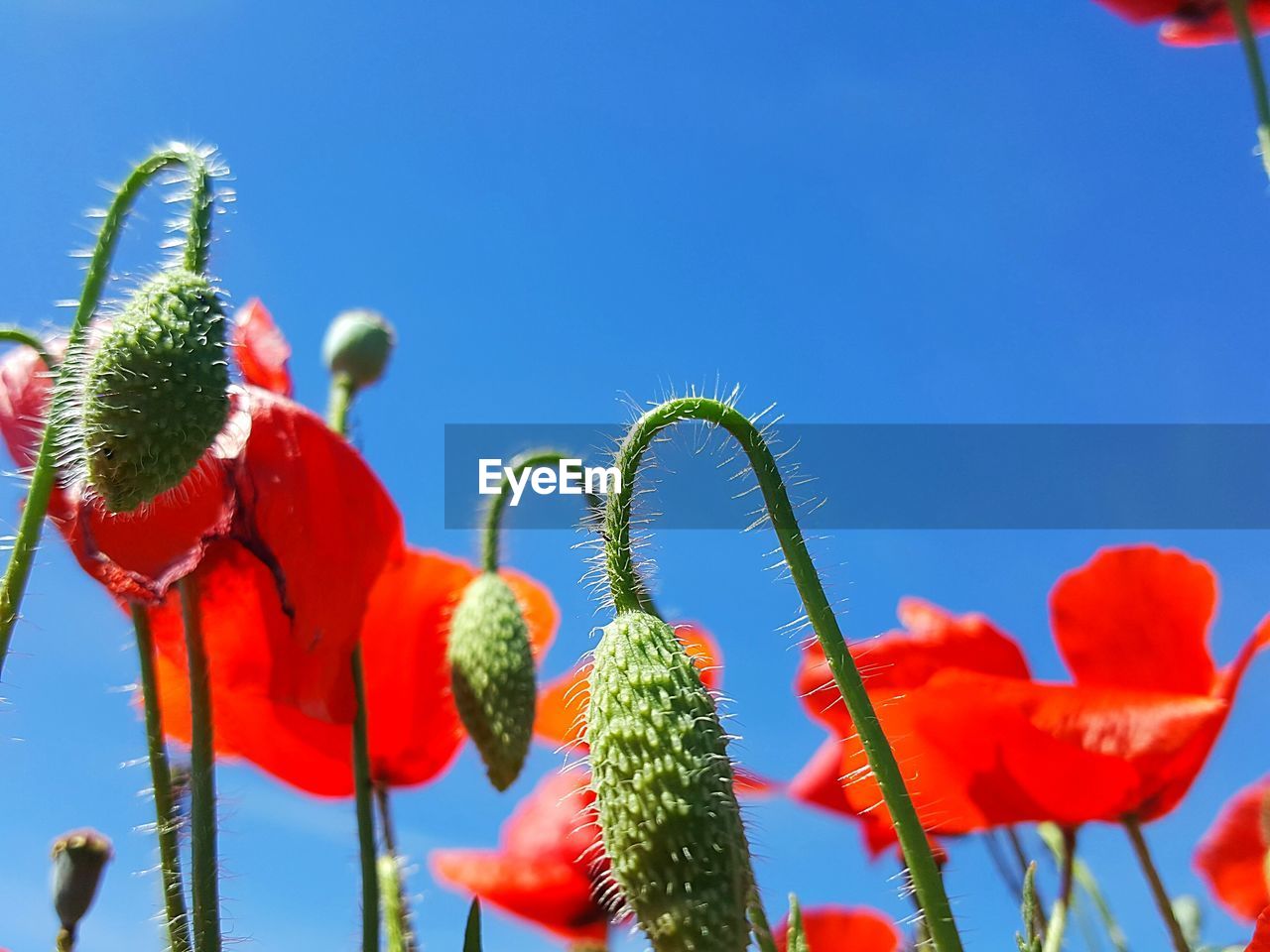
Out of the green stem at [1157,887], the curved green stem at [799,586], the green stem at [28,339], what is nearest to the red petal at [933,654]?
the green stem at [1157,887]

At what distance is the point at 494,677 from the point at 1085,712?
2.19 feet

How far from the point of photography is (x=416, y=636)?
1873mm

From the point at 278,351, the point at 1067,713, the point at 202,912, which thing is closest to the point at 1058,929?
the point at 1067,713

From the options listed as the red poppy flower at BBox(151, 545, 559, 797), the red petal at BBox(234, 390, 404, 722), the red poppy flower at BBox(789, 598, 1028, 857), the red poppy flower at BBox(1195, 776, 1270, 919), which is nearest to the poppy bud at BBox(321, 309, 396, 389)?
the red poppy flower at BBox(151, 545, 559, 797)

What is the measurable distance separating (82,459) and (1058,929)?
3.15ft

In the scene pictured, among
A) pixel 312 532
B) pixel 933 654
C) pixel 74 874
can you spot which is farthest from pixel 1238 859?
pixel 74 874

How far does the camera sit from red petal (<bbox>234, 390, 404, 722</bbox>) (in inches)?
55.1

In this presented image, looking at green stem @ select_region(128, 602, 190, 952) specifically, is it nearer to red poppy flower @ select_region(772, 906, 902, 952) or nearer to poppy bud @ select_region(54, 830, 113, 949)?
poppy bud @ select_region(54, 830, 113, 949)

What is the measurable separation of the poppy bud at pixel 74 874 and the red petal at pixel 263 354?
53 cm

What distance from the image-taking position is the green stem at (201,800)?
106 cm

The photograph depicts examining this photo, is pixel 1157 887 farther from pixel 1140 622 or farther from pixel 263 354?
pixel 263 354

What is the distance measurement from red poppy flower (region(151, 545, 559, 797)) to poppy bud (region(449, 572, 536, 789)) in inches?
3.1

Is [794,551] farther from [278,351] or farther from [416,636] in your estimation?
[416,636]

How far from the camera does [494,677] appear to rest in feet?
4.94
